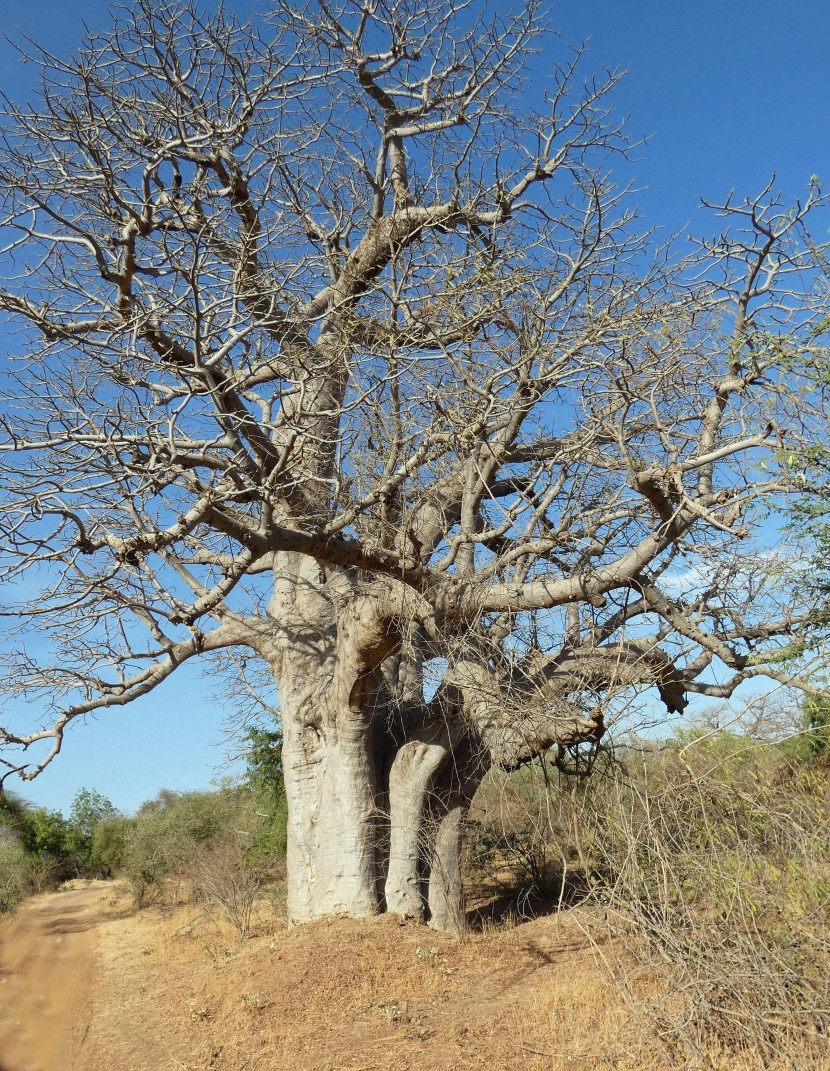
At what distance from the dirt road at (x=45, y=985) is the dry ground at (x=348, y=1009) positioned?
0.11ft

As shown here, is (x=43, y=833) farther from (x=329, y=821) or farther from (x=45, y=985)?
(x=329, y=821)

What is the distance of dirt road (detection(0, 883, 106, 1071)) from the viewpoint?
249 inches

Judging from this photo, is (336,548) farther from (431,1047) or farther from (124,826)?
(124,826)

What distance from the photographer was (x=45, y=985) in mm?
9508

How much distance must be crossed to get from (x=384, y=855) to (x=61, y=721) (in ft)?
10.9

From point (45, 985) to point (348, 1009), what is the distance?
222 inches

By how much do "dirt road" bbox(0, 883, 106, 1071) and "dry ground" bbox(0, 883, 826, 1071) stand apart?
0.03m

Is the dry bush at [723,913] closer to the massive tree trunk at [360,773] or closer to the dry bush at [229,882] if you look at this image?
the massive tree trunk at [360,773]

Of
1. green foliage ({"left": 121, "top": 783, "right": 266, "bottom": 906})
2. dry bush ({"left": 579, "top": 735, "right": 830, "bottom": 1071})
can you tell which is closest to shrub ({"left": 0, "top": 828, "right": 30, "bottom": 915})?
green foliage ({"left": 121, "top": 783, "right": 266, "bottom": 906})

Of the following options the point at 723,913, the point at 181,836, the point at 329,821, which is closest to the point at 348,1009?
the point at 329,821

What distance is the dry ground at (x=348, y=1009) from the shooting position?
455 centimetres

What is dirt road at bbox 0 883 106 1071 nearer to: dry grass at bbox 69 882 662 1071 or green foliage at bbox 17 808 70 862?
dry grass at bbox 69 882 662 1071

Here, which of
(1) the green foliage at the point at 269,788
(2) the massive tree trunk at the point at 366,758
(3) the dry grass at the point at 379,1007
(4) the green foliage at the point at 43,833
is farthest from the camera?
(4) the green foliage at the point at 43,833

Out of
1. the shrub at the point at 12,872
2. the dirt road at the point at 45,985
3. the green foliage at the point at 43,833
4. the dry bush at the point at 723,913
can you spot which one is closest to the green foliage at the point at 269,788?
the dirt road at the point at 45,985
